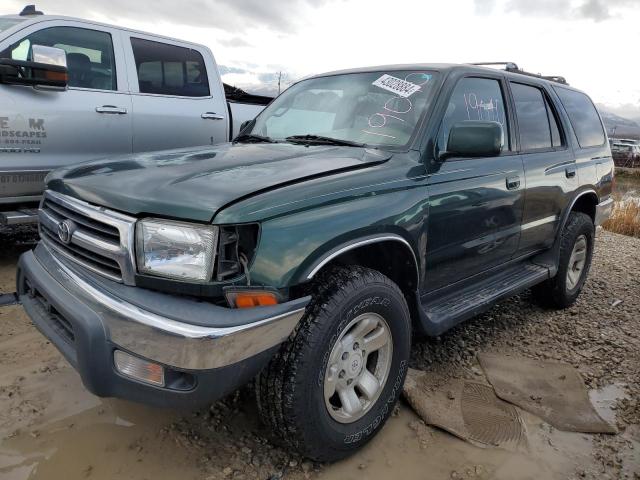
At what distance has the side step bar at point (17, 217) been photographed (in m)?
3.95

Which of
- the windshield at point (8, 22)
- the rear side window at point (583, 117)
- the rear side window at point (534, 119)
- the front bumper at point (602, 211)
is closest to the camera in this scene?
the rear side window at point (534, 119)

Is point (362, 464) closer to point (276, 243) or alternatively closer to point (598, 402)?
point (276, 243)

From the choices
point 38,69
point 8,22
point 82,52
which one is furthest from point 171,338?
point 8,22

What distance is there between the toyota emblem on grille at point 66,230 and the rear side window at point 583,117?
3802mm

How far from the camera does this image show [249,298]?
191 cm

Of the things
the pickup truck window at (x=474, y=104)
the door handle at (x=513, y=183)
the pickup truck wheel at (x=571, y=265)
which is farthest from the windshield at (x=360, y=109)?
the pickup truck wheel at (x=571, y=265)

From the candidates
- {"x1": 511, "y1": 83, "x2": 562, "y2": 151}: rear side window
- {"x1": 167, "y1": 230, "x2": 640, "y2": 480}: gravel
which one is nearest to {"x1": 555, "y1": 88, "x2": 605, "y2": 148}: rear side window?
{"x1": 511, "y1": 83, "x2": 562, "y2": 151}: rear side window

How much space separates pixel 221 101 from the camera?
552cm

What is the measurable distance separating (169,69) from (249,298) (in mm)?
4012

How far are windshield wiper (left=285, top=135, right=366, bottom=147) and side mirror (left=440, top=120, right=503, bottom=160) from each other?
0.49 meters

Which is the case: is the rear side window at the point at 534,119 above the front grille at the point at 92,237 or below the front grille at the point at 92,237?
above

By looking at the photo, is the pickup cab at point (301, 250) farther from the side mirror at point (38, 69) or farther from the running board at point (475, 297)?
the side mirror at point (38, 69)

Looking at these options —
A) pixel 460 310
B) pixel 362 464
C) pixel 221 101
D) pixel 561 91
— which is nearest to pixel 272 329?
pixel 362 464

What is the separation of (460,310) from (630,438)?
107 cm
